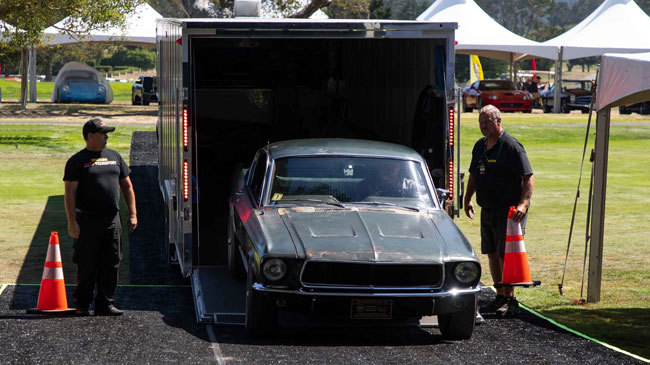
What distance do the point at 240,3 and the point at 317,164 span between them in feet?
14.9

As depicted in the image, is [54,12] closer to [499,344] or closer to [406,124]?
[406,124]

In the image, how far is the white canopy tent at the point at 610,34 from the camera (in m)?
43.1

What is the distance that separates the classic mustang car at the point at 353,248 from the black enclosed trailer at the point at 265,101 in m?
0.77

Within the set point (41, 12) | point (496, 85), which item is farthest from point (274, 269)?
point (496, 85)

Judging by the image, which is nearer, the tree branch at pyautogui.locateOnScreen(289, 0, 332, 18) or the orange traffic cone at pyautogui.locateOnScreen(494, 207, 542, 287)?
the orange traffic cone at pyautogui.locateOnScreen(494, 207, 542, 287)

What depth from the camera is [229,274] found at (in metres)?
9.52

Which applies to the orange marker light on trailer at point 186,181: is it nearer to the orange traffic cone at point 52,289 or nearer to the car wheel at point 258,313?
the orange traffic cone at point 52,289

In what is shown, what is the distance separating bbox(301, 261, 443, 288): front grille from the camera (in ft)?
23.2

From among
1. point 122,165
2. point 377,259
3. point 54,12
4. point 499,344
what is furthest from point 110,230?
point 54,12

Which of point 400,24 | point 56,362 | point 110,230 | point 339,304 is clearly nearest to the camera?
point 56,362

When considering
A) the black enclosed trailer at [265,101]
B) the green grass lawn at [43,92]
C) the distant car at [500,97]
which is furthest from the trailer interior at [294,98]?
the green grass lawn at [43,92]

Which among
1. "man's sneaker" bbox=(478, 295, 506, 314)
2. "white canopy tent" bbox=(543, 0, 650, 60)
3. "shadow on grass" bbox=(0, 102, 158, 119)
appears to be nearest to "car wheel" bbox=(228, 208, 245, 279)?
"man's sneaker" bbox=(478, 295, 506, 314)

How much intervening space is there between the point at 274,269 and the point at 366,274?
69 centimetres

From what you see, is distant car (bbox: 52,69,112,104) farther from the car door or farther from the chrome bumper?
the chrome bumper
